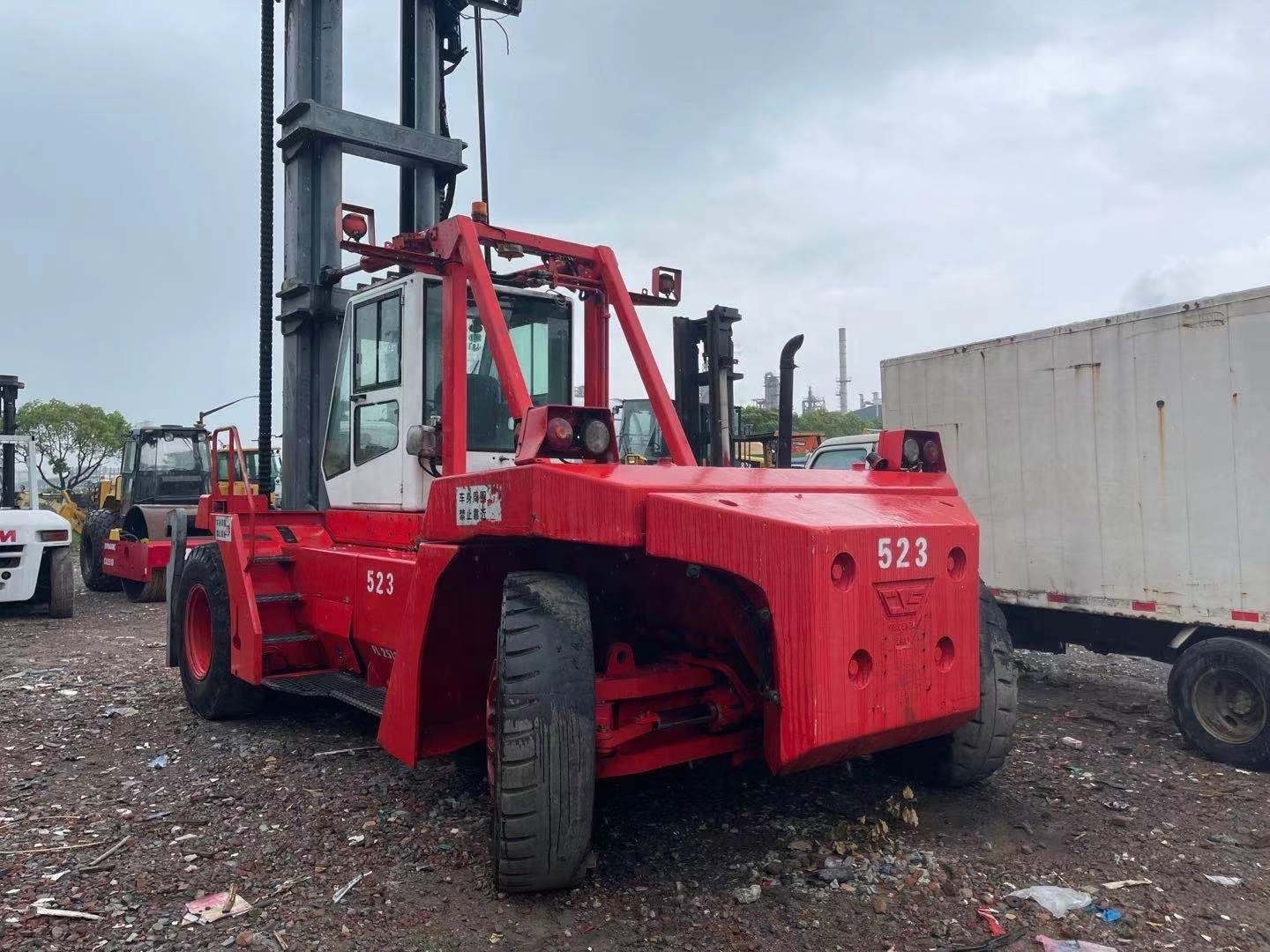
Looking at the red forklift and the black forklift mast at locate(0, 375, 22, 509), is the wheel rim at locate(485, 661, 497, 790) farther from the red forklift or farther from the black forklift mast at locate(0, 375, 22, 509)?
the black forklift mast at locate(0, 375, 22, 509)

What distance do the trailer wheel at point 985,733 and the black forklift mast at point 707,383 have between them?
4.76ft

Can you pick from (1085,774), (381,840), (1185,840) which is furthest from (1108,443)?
(381,840)

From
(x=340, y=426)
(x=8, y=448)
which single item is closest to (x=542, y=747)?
(x=340, y=426)

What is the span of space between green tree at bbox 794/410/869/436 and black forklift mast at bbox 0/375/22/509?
40.1 metres

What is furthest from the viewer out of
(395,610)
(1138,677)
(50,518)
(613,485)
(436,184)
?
(50,518)

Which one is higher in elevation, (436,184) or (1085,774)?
(436,184)

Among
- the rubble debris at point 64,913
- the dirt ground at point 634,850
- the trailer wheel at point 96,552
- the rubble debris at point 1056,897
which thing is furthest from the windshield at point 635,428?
the trailer wheel at point 96,552

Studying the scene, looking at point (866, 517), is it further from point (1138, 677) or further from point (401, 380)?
point (1138, 677)

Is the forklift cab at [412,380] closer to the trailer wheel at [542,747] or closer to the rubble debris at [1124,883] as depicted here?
the trailer wheel at [542,747]

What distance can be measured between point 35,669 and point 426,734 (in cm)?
590

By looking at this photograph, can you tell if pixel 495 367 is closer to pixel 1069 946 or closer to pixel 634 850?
pixel 634 850

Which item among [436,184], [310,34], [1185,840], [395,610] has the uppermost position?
[310,34]

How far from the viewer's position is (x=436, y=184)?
6.82 meters

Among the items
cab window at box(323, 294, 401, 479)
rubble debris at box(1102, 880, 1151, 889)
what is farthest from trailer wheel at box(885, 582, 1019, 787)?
cab window at box(323, 294, 401, 479)
